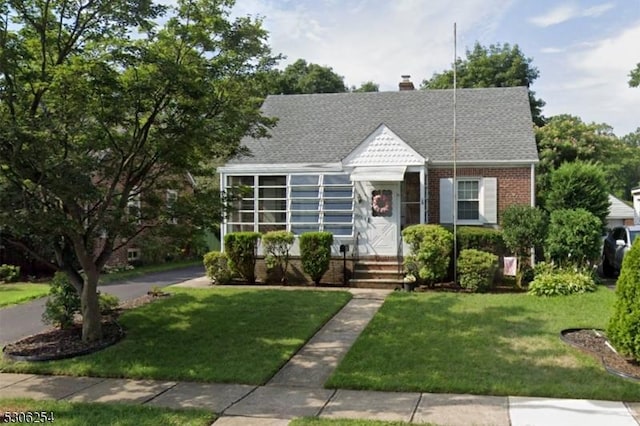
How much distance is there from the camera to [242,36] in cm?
857

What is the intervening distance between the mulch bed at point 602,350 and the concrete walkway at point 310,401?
1.03 metres

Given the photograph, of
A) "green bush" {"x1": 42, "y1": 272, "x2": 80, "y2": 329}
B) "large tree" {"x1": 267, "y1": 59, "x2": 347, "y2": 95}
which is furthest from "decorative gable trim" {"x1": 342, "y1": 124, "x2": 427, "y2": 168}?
"large tree" {"x1": 267, "y1": 59, "x2": 347, "y2": 95}

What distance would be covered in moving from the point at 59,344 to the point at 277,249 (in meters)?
6.75

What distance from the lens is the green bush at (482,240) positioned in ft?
43.9

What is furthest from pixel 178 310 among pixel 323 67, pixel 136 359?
→ pixel 323 67

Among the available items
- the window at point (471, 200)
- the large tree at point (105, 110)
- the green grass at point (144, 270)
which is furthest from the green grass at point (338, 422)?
the green grass at point (144, 270)

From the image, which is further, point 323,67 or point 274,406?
point 323,67

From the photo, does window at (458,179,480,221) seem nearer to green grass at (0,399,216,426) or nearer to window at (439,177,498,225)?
window at (439,177,498,225)

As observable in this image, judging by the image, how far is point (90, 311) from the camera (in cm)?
834

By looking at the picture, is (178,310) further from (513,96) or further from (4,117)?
(513,96)

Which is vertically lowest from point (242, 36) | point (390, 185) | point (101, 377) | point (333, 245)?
point (101, 377)

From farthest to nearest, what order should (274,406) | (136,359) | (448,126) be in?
(448,126), (136,359), (274,406)

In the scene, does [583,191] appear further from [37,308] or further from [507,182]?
[37,308]

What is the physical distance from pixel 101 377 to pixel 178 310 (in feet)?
12.0
